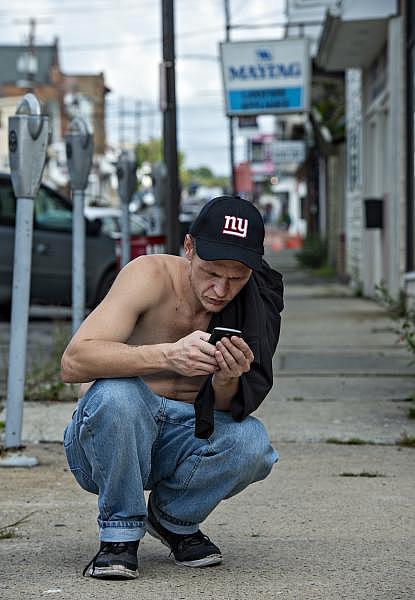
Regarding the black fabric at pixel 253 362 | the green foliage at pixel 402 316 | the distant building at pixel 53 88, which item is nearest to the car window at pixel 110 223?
the green foliage at pixel 402 316

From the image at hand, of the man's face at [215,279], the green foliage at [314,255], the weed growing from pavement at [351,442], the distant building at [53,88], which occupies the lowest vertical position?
the green foliage at [314,255]

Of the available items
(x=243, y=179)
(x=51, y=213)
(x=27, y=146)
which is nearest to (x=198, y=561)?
(x=27, y=146)

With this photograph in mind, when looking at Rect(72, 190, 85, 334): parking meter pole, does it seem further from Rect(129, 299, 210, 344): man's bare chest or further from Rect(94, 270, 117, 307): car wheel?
Rect(94, 270, 117, 307): car wheel

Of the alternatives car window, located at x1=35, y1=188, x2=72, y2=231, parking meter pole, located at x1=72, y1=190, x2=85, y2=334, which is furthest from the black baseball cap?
car window, located at x1=35, y1=188, x2=72, y2=231

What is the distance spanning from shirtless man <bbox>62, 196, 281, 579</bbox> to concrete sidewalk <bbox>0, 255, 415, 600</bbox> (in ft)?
0.67

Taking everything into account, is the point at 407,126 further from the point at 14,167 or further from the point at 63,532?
the point at 63,532

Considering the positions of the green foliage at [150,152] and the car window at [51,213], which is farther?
the green foliage at [150,152]

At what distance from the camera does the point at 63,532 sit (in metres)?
5.16

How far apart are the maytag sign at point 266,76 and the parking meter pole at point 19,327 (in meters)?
13.0

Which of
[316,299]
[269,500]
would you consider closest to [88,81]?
[316,299]

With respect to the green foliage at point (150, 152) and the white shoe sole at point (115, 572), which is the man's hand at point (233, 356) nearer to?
the white shoe sole at point (115, 572)

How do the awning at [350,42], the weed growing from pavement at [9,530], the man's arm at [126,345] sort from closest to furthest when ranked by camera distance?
the man's arm at [126,345], the weed growing from pavement at [9,530], the awning at [350,42]

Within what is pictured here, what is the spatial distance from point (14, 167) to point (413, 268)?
848cm

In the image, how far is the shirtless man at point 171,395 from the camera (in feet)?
13.5
